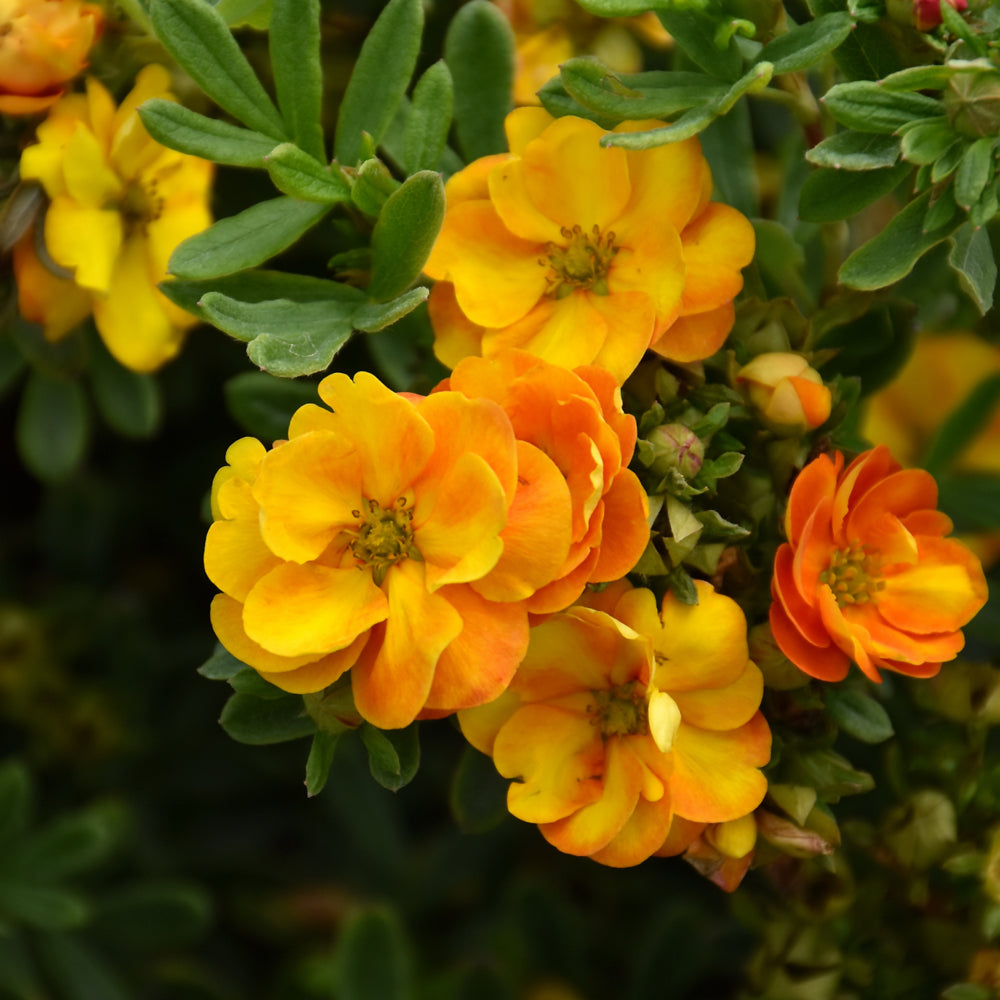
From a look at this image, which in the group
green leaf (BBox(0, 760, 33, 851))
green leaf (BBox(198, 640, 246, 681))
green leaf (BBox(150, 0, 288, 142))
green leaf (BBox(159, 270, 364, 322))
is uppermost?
green leaf (BBox(150, 0, 288, 142))

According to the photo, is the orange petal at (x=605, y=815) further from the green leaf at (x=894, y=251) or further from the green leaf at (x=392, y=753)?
the green leaf at (x=894, y=251)

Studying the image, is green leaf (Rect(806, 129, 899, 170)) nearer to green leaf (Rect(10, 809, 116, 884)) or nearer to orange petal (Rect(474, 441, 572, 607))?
orange petal (Rect(474, 441, 572, 607))

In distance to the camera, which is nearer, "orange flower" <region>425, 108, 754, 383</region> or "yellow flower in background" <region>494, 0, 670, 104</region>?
"orange flower" <region>425, 108, 754, 383</region>

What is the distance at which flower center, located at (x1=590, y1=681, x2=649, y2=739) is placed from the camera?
3.13ft

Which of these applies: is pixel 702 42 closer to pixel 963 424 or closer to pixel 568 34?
pixel 568 34

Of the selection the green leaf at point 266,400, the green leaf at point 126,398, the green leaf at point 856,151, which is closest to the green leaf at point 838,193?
the green leaf at point 856,151

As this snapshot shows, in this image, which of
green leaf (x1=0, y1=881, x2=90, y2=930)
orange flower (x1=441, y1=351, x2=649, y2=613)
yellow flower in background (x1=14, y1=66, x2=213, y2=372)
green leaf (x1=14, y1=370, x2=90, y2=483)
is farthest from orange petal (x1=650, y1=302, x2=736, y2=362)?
green leaf (x1=0, y1=881, x2=90, y2=930)

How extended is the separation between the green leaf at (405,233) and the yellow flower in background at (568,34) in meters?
0.40

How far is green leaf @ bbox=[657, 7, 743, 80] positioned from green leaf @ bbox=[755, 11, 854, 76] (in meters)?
0.03

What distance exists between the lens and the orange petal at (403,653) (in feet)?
2.67

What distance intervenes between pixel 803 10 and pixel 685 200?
362mm

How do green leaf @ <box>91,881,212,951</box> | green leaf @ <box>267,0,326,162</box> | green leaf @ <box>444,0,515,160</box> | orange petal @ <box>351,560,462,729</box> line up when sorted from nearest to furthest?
orange petal @ <box>351,560,462,729</box>
green leaf @ <box>267,0,326,162</box>
green leaf @ <box>444,0,515,160</box>
green leaf @ <box>91,881,212,951</box>

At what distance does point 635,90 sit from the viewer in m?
0.97

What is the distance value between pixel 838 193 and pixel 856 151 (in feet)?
0.19
